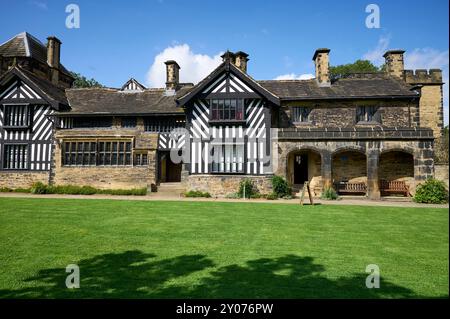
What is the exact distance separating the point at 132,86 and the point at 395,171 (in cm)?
2059

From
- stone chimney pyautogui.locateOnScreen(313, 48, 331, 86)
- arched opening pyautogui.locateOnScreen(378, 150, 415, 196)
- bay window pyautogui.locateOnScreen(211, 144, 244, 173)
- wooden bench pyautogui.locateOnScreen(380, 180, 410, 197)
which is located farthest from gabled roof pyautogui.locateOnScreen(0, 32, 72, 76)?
wooden bench pyautogui.locateOnScreen(380, 180, 410, 197)

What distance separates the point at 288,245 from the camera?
250 inches

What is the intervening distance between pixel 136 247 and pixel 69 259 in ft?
4.22

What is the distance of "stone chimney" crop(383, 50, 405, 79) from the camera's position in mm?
21266

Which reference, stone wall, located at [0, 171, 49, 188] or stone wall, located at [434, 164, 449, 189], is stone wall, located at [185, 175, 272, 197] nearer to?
stone wall, located at [434, 164, 449, 189]

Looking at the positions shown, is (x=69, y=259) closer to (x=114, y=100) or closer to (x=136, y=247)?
(x=136, y=247)

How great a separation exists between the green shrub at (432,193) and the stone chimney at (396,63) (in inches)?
409

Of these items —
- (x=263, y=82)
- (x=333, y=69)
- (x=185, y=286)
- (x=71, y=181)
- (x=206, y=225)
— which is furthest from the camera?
(x=333, y=69)

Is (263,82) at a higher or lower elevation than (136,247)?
higher

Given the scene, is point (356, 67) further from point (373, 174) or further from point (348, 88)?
point (373, 174)

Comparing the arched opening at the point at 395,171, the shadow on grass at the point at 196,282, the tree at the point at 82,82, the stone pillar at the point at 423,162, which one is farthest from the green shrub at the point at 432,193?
the tree at the point at 82,82

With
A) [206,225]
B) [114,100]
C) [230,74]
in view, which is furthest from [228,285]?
[114,100]
